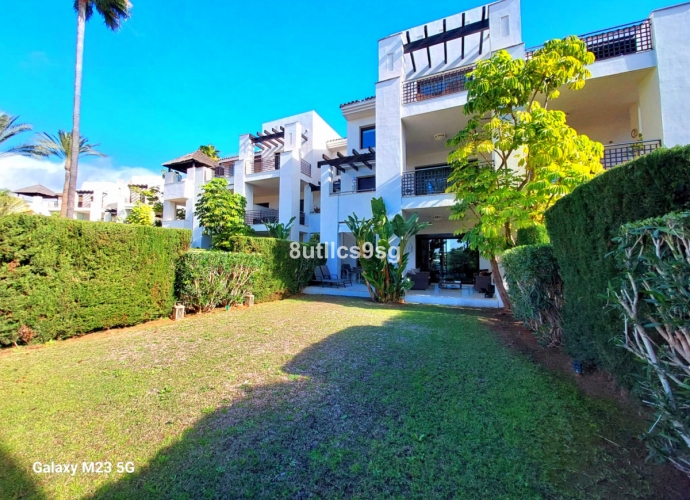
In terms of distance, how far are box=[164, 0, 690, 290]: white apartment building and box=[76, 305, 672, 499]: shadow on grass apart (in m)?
6.82

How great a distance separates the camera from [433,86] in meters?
12.7

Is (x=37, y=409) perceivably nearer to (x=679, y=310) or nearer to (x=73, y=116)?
(x=679, y=310)

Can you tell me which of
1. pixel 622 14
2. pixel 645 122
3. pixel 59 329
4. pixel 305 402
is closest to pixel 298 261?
pixel 59 329

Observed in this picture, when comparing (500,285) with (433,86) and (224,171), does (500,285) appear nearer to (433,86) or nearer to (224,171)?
(433,86)

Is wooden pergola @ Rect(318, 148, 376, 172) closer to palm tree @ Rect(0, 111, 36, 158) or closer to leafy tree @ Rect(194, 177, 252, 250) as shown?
leafy tree @ Rect(194, 177, 252, 250)

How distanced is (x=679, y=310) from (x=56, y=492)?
4.57 meters

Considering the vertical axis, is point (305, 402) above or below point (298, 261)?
below

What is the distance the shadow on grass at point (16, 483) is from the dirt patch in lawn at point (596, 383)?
4625 millimetres

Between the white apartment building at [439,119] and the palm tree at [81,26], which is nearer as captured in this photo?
the white apartment building at [439,119]

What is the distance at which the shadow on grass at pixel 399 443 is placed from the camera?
2098 mm

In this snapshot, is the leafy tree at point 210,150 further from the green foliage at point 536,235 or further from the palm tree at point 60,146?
the green foliage at point 536,235

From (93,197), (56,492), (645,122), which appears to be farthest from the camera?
(93,197)

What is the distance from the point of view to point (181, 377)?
404 centimetres

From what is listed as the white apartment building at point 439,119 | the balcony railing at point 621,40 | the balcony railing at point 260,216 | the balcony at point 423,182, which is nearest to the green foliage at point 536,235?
the white apartment building at point 439,119
